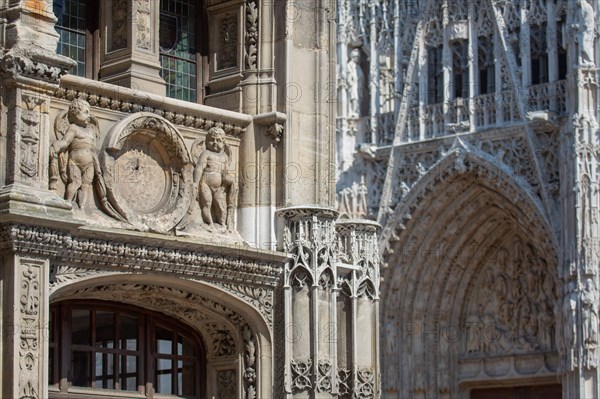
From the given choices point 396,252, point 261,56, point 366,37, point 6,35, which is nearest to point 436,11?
point 366,37

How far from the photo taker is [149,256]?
43.2ft

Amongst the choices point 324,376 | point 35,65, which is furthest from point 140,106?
point 324,376

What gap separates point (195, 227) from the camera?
13.8 metres

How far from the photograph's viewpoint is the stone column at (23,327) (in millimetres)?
11836

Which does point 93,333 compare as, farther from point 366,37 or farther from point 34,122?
point 366,37

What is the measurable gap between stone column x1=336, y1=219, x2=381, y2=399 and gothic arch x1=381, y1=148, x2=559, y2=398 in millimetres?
17062

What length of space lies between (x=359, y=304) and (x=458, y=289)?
1859 centimetres

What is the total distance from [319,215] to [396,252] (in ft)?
60.9

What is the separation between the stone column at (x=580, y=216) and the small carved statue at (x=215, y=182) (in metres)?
15.7

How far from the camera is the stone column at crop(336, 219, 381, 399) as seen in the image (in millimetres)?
14164

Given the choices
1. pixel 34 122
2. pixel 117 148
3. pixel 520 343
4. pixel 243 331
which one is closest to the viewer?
pixel 34 122

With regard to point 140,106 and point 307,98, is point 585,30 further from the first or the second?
point 140,106

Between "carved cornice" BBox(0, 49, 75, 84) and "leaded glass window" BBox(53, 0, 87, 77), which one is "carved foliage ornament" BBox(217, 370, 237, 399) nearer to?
"leaded glass window" BBox(53, 0, 87, 77)

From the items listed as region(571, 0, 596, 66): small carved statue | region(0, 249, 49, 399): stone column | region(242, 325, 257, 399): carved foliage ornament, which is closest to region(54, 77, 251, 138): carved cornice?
region(0, 249, 49, 399): stone column
